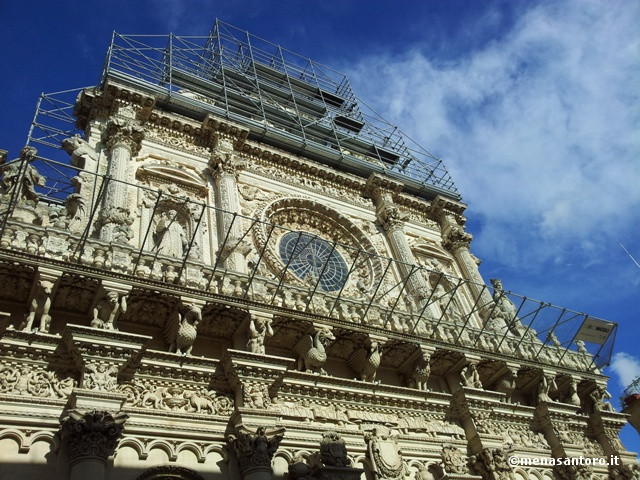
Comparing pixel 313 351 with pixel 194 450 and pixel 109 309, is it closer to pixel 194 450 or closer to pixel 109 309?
pixel 194 450

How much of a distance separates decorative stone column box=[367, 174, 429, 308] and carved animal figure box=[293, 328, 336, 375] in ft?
16.3

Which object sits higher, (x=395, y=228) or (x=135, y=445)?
(x=395, y=228)

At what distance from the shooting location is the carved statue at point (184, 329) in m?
11.5

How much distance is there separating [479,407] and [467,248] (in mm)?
8777

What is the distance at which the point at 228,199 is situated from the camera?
1698cm

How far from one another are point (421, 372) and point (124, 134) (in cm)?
1017

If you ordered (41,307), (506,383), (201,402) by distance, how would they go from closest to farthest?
(41,307)
(201,402)
(506,383)

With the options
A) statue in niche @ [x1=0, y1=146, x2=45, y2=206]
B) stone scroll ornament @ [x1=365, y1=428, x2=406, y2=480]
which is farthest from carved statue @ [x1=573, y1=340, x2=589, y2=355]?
statue in niche @ [x1=0, y1=146, x2=45, y2=206]

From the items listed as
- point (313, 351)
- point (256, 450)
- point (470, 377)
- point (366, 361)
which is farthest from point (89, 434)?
point (470, 377)

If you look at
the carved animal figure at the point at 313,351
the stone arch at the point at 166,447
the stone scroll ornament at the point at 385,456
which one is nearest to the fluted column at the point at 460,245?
the carved animal figure at the point at 313,351

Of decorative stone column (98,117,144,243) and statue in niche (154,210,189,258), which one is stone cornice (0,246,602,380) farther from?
statue in niche (154,210,189,258)

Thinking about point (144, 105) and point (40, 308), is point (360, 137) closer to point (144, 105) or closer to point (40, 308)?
point (144, 105)

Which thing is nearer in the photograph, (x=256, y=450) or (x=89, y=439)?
(x=89, y=439)

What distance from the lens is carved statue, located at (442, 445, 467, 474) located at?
1302 centimetres
